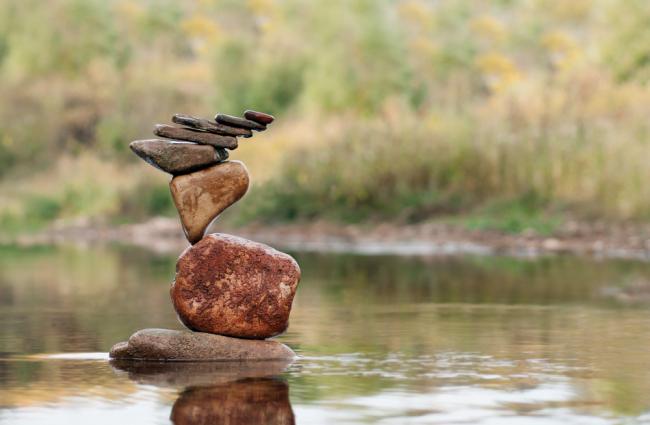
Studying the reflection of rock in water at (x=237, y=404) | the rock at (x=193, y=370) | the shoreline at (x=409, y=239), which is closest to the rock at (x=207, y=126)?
the rock at (x=193, y=370)

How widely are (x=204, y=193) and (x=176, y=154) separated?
0.50m

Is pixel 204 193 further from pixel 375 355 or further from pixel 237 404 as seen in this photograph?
pixel 237 404

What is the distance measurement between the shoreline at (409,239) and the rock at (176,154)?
15.5m

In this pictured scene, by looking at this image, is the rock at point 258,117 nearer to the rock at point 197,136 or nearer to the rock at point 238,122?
the rock at point 238,122

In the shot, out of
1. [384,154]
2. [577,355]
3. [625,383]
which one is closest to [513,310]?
[577,355]

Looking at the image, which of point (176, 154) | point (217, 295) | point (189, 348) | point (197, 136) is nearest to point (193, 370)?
point (189, 348)

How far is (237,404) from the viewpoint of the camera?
36.8 feet

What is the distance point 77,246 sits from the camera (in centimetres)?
3862

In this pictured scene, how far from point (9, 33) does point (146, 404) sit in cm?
6515

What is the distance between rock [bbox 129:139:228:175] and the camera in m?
14.4

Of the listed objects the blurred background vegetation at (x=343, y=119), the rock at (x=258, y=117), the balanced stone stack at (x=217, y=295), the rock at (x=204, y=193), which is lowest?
the balanced stone stack at (x=217, y=295)

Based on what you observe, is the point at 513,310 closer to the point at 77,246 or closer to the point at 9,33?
the point at 77,246

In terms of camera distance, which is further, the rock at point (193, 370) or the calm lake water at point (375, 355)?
the rock at point (193, 370)

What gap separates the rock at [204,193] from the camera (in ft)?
48.0
